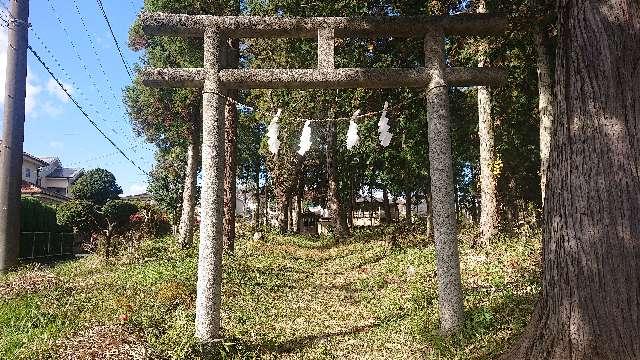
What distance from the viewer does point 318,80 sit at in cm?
580

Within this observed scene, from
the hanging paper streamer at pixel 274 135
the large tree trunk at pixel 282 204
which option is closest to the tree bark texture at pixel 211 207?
the hanging paper streamer at pixel 274 135

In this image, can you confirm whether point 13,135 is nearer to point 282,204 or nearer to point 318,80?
point 318,80

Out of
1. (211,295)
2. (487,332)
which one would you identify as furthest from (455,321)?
(211,295)

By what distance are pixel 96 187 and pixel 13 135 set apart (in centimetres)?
1705

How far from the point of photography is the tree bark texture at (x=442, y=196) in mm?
5609

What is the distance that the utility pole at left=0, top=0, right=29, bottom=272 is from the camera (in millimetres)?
11031

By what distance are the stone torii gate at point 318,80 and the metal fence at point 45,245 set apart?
50.4 feet

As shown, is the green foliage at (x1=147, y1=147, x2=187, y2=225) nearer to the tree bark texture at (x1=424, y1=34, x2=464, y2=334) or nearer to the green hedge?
the green hedge

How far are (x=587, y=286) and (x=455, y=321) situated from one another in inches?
95.5

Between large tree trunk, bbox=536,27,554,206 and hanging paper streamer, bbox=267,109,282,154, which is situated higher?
large tree trunk, bbox=536,27,554,206

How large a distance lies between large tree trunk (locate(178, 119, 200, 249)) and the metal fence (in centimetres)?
650

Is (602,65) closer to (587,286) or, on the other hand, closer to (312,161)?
(587,286)

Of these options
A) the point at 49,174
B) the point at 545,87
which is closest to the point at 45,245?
the point at 545,87

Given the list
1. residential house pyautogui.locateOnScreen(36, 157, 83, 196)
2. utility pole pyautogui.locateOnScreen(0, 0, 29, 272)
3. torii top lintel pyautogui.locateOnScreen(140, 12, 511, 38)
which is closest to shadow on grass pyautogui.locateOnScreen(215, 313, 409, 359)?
torii top lintel pyautogui.locateOnScreen(140, 12, 511, 38)
